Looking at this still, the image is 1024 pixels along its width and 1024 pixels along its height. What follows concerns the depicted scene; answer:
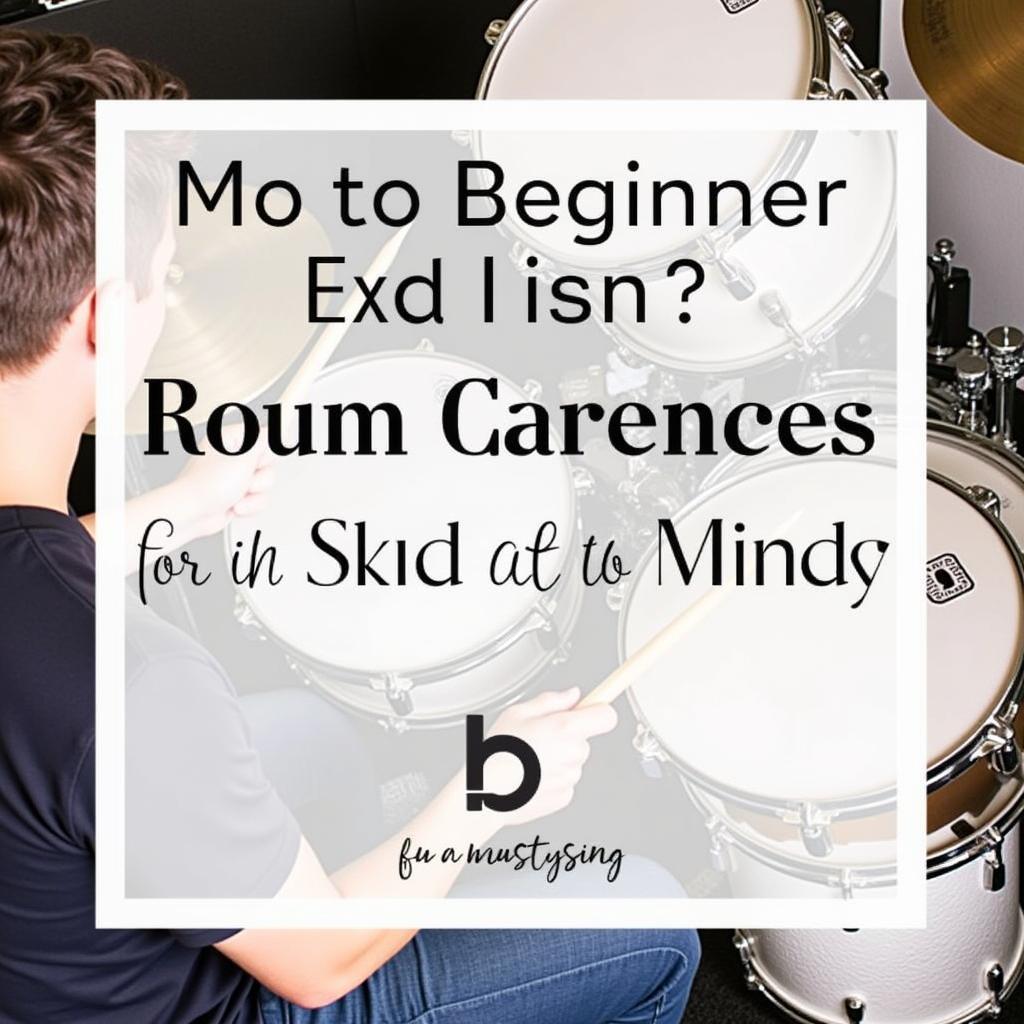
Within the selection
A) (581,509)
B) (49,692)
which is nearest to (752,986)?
(581,509)

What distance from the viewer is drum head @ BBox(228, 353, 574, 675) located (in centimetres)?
139

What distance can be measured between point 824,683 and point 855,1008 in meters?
0.42

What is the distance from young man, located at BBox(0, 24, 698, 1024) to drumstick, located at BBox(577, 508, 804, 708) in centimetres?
3

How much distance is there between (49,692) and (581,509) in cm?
72

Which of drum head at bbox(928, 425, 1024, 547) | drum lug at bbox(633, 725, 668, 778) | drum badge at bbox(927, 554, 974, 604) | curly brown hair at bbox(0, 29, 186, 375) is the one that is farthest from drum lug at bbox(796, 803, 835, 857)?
curly brown hair at bbox(0, 29, 186, 375)

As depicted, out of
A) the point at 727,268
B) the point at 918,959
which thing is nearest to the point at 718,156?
the point at 727,268

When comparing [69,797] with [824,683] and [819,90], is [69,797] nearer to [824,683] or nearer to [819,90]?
[824,683]

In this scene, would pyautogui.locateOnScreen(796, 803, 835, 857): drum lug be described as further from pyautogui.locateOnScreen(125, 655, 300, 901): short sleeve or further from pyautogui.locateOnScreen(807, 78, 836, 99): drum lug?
pyautogui.locateOnScreen(807, 78, 836, 99): drum lug

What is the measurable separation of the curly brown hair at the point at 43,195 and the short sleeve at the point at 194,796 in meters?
0.25

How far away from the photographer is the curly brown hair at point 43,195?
0.97 metres

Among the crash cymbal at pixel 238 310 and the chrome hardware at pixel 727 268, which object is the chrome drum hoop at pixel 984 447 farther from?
the crash cymbal at pixel 238 310

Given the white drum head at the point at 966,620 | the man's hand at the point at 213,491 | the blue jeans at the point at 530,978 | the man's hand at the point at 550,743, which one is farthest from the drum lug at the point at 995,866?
the man's hand at the point at 213,491

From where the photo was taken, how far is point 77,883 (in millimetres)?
958

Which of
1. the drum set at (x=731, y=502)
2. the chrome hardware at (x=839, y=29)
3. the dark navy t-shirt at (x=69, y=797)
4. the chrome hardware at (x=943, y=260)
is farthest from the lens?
the chrome hardware at (x=943, y=260)
